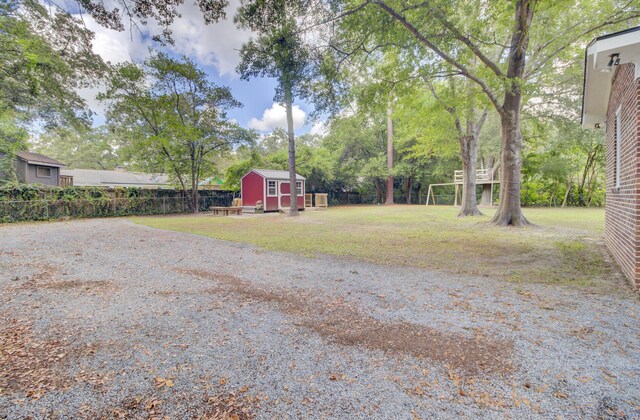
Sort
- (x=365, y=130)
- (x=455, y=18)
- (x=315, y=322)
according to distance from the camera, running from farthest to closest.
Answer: (x=365, y=130) < (x=455, y=18) < (x=315, y=322)

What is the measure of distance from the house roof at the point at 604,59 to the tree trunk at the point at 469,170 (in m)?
7.30

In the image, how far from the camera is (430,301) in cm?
331

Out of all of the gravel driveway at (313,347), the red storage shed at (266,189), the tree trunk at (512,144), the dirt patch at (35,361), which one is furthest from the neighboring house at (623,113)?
the red storage shed at (266,189)

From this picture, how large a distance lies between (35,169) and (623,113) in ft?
96.0

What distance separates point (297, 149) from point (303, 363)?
864 inches

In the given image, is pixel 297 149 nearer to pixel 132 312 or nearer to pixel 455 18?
pixel 455 18

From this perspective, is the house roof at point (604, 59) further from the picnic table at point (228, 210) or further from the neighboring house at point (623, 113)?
the picnic table at point (228, 210)

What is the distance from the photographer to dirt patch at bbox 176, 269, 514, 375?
83.2 inches

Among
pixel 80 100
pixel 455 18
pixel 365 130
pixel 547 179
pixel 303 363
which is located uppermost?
pixel 365 130

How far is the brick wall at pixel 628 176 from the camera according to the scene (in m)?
3.48

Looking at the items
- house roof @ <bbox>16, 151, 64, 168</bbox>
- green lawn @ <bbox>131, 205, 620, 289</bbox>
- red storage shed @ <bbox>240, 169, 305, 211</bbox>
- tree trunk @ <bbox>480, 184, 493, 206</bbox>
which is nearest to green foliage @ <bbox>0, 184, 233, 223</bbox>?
red storage shed @ <bbox>240, 169, 305, 211</bbox>

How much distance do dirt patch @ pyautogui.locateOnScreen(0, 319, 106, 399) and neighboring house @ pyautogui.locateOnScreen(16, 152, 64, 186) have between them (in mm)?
23837

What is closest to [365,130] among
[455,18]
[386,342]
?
[455,18]

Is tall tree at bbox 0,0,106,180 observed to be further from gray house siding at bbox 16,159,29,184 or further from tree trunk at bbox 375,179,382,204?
tree trunk at bbox 375,179,382,204
